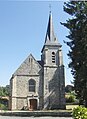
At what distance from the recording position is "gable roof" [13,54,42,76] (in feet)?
149

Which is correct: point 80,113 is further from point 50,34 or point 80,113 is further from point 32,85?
point 50,34

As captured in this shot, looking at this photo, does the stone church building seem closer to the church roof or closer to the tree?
the church roof

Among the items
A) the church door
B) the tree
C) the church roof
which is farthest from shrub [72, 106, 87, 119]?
the church roof

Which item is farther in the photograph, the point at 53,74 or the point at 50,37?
the point at 50,37

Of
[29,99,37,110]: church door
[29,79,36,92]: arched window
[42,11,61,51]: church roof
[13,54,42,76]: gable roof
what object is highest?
[42,11,61,51]: church roof

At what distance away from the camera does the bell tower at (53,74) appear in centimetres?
4422

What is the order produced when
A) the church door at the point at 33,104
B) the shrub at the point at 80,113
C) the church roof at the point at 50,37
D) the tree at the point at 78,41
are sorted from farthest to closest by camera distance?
the church roof at the point at 50,37 < the church door at the point at 33,104 < the tree at the point at 78,41 < the shrub at the point at 80,113

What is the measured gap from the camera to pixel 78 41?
31828mm

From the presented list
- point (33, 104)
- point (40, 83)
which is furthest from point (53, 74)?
point (33, 104)

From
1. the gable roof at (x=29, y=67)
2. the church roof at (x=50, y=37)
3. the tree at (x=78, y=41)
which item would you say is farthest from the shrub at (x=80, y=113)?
the church roof at (x=50, y=37)

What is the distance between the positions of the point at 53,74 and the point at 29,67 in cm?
432

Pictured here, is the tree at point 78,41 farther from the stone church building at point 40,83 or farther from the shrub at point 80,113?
the shrub at point 80,113

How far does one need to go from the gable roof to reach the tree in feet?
42.0

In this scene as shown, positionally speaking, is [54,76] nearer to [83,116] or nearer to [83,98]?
[83,98]
